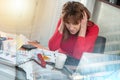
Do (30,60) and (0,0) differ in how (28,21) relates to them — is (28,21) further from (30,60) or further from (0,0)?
(30,60)

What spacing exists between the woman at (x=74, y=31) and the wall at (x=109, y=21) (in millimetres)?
218

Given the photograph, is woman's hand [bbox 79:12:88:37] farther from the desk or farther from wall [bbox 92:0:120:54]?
the desk

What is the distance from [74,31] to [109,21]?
51 centimetres

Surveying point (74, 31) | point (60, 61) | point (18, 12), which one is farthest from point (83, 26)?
point (18, 12)

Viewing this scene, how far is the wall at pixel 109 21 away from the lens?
1.68 m

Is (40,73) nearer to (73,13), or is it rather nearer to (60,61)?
(60,61)

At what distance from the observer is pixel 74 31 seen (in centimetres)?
144

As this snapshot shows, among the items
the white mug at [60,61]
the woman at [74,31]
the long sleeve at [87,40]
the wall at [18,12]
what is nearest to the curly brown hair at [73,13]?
the woman at [74,31]

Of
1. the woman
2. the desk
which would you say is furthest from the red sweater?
the desk

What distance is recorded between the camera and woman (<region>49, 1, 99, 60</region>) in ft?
4.46

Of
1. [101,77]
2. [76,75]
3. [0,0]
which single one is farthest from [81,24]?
[0,0]

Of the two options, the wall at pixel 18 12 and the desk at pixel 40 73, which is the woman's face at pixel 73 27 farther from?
the wall at pixel 18 12

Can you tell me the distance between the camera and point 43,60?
1120 millimetres

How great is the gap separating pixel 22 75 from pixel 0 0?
4.33ft
